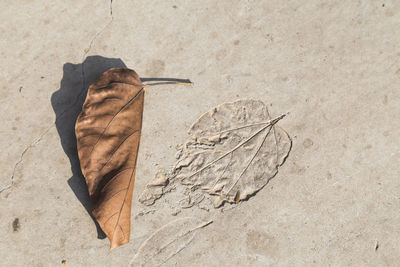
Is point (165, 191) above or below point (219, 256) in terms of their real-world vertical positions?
above

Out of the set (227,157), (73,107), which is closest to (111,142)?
(73,107)

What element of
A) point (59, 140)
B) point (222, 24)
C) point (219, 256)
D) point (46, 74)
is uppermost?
point (222, 24)

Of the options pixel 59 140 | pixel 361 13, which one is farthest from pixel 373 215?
pixel 59 140

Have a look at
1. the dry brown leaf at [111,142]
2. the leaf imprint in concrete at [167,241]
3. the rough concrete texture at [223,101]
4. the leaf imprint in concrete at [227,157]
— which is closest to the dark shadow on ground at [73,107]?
the rough concrete texture at [223,101]

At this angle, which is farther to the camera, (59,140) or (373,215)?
(373,215)

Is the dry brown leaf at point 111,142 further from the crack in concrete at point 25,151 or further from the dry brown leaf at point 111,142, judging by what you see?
the crack in concrete at point 25,151

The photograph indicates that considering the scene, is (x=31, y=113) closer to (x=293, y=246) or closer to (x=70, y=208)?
(x=70, y=208)
